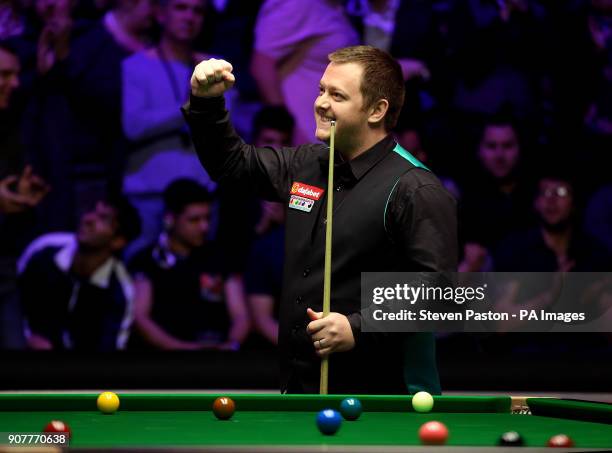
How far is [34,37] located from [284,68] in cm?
155

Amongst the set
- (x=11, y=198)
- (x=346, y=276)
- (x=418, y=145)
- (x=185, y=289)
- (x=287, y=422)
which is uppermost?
(x=418, y=145)

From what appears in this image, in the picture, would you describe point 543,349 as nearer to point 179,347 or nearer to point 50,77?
point 179,347

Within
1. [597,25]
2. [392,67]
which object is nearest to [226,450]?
[392,67]

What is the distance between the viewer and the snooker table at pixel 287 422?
2.24 m

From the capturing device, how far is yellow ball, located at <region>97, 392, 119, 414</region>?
2.85 m

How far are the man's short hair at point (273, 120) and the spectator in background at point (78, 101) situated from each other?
2.76 ft

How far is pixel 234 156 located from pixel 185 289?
3.67 meters

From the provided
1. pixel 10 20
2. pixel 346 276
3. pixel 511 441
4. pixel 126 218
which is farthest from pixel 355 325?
pixel 10 20

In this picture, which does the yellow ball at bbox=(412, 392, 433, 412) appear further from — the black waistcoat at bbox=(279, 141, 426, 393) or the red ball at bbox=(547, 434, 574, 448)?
the red ball at bbox=(547, 434, 574, 448)

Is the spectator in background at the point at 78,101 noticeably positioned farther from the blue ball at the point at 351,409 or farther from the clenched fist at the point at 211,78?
the blue ball at the point at 351,409

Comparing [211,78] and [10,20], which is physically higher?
[10,20]

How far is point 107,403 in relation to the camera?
285cm

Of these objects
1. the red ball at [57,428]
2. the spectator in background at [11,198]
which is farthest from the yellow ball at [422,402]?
the spectator in background at [11,198]

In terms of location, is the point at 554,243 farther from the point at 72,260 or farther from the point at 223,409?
the point at 223,409
